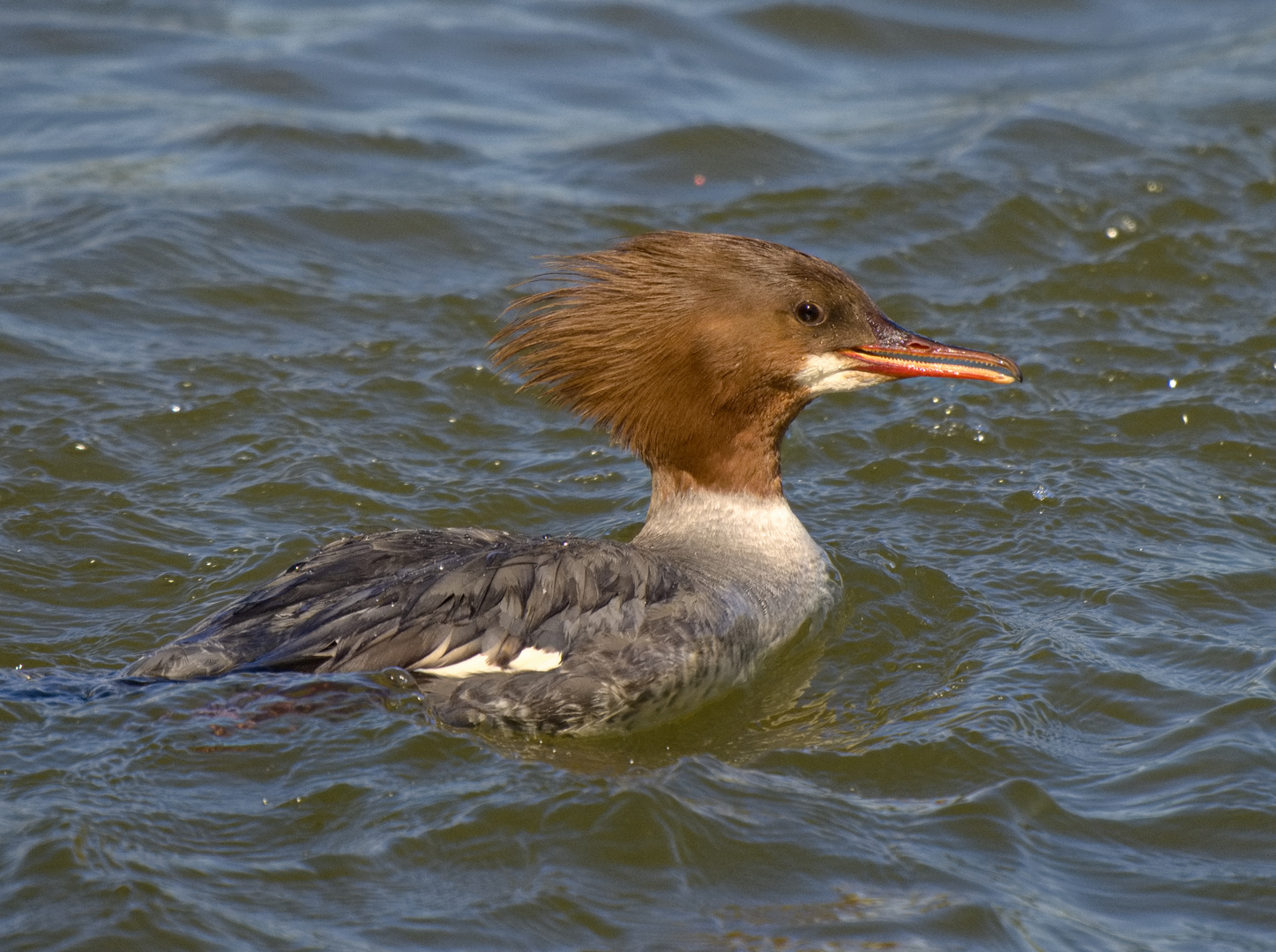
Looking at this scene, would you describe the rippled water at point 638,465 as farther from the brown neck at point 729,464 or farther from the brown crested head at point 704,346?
the brown crested head at point 704,346

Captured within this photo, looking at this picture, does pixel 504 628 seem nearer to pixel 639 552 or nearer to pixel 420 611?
pixel 420 611

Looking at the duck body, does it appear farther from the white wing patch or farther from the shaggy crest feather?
the shaggy crest feather

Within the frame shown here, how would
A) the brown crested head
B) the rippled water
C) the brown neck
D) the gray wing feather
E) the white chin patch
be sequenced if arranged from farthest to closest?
the brown neck
the white chin patch
the brown crested head
the gray wing feather
the rippled water

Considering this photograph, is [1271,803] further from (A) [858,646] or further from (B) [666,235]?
(B) [666,235]

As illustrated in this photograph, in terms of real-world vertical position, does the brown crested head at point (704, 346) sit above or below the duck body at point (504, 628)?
above

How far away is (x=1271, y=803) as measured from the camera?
545 cm

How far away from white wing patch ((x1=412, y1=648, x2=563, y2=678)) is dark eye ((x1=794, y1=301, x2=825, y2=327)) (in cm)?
164

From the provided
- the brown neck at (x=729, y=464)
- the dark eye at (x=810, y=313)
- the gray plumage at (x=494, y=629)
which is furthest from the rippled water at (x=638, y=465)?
the dark eye at (x=810, y=313)

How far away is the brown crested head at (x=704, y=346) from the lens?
6.24 metres

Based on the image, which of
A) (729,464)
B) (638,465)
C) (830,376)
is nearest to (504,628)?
(729,464)

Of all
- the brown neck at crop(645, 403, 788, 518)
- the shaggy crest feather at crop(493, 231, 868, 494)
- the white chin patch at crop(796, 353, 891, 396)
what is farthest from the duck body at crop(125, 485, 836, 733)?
the white chin patch at crop(796, 353, 891, 396)

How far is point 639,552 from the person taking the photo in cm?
610

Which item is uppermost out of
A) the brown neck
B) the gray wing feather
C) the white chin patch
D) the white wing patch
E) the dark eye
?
the dark eye

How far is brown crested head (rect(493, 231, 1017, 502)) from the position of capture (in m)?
6.24
